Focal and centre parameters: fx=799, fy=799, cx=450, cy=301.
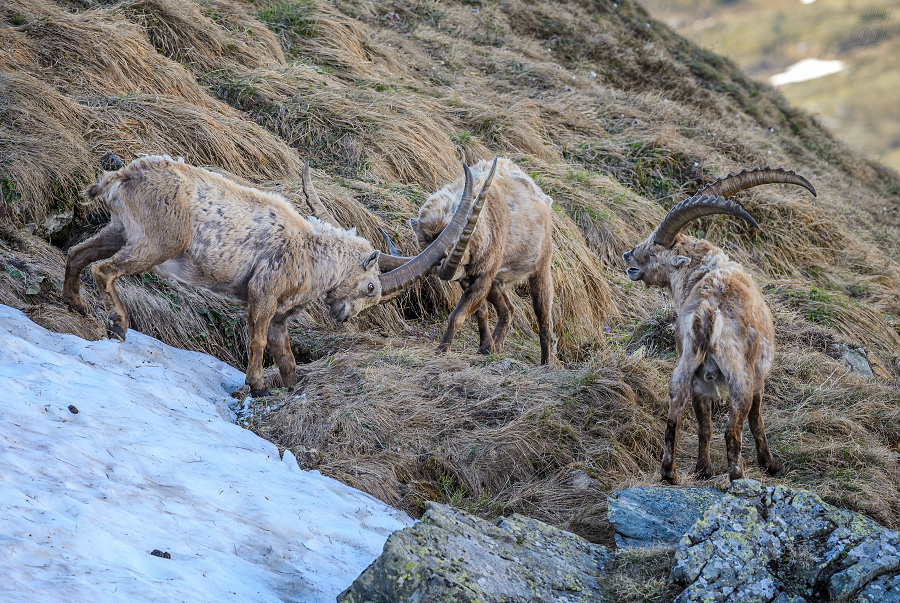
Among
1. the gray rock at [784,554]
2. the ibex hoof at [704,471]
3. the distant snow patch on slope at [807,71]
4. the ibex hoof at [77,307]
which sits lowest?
the ibex hoof at [704,471]

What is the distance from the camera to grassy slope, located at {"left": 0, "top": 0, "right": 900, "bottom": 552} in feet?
19.7

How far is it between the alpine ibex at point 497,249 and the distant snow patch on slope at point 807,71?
17451cm

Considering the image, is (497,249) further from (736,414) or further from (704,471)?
(736,414)

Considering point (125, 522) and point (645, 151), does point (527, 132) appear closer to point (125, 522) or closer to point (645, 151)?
point (645, 151)

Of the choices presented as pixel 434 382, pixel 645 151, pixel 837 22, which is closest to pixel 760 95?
pixel 645 151

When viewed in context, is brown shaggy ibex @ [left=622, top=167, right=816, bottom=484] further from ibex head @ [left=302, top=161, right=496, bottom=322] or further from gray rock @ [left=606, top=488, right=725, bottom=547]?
ibex head @ [left=302, top=161, right=496, bottom=322]

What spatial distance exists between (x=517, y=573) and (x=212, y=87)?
8.57 m

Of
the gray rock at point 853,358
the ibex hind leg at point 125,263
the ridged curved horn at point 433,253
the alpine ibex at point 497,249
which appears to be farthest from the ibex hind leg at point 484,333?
the gray rock at point 853,358

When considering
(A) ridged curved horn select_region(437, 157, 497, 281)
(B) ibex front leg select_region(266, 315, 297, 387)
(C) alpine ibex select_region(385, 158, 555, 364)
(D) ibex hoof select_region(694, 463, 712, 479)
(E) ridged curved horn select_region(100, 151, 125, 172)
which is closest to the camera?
(D) ibex hoof select_region(694, 463, 712, 479)

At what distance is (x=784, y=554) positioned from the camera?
3.86m

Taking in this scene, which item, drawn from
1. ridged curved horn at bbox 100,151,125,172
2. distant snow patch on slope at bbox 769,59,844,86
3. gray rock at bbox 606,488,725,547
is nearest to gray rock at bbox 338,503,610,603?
gray rock at bbox 606,488,725,547

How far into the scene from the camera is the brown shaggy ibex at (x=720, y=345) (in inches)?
210

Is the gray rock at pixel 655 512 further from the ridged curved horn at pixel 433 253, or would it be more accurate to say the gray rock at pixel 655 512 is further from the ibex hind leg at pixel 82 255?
the ibex hind leg at pixel 82 255

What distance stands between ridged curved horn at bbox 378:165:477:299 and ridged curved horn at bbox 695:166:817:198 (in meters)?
1.88
